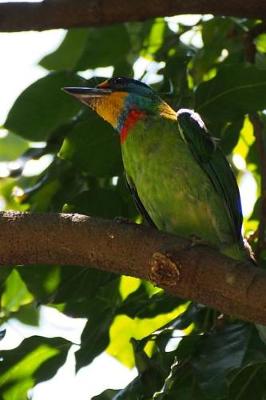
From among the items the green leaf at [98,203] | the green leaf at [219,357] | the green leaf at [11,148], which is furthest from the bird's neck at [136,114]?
the green leaf at [219,357]

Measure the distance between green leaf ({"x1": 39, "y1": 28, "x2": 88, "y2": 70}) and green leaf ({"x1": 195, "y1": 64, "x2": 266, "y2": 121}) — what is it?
3.72 feet

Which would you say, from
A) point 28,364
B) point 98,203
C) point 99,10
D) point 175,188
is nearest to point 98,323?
point 28,364

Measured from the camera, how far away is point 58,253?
8.86ft

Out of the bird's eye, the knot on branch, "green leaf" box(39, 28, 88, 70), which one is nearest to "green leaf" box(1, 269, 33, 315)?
the bird's eye

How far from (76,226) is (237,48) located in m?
1.93

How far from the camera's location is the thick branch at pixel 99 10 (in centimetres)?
363

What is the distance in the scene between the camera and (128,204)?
3.74 meters

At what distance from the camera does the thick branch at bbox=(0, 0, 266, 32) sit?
3.63 metres

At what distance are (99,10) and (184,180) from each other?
2.56ft

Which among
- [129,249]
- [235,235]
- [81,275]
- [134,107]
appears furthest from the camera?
[134,107]

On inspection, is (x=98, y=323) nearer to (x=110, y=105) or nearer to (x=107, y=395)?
(x=107, y=395)

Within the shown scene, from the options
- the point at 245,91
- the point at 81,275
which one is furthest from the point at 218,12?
the point at 81,275

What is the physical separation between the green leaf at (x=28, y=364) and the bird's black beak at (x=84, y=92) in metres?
1.03

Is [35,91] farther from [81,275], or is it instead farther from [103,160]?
[81,275]
